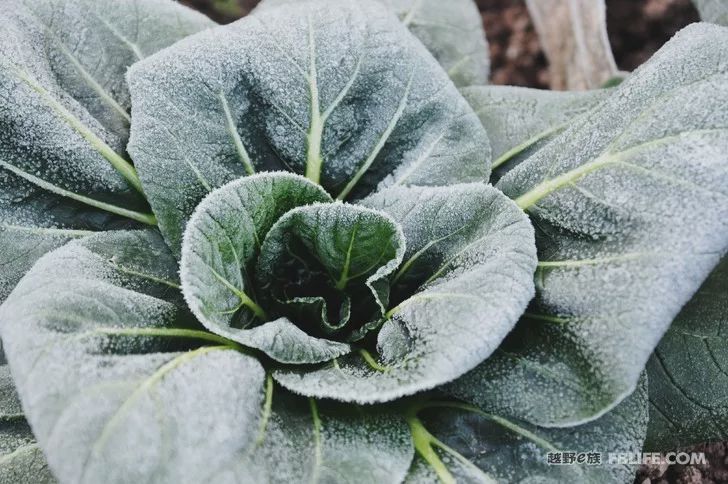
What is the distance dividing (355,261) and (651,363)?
52 centimetres

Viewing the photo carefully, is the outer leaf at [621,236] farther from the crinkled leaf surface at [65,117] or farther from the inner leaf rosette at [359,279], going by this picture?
the crinkled leaf surface at [65,117]

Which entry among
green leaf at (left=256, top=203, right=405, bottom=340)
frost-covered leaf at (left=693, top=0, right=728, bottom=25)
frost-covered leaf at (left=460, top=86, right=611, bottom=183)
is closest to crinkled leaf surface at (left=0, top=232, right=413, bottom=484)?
green leaf at (left=256, top=203, right=405, bottom=340)

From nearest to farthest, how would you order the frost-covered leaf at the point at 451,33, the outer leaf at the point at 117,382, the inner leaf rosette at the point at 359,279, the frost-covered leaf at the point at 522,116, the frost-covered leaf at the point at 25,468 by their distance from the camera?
the outer leaf at the point at 117,382 → the inner leaf rosette at the point at 359,279 → the frost-covered leaf at the point at 25,468 → the frost-covered leaf at the point at 522,116 → the frost-covered leaf at the point at 451,33

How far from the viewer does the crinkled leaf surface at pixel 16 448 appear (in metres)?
1.06

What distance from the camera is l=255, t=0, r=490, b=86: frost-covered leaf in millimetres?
1603

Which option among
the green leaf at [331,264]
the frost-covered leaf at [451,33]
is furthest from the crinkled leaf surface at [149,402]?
the frost-covered leaf at [451,33]

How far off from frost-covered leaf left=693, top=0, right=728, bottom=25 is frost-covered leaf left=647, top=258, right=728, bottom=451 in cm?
53

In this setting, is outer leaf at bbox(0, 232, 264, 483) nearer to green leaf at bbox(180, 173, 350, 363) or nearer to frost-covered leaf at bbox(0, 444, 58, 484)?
green leaf at bbox(180, 173, 350, 363)

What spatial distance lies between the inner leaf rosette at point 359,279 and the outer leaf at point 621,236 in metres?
0.11

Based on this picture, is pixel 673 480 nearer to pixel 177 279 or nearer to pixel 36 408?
pixel 177 279

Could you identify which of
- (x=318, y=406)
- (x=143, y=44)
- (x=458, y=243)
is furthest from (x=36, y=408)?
(x=143, y=44)

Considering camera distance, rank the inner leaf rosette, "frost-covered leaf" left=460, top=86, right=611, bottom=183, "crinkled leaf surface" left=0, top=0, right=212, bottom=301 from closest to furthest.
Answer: the inner leaf rosette < "crinkled leaf surface" left=0, top=0, right=212, bottom=301 < "frost-covered leaf" left=460, top=86, right=611, bottom=183

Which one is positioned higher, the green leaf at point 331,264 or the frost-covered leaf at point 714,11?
the frost-covered leaf at point 714,11

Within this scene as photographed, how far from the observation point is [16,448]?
3.63 ft
